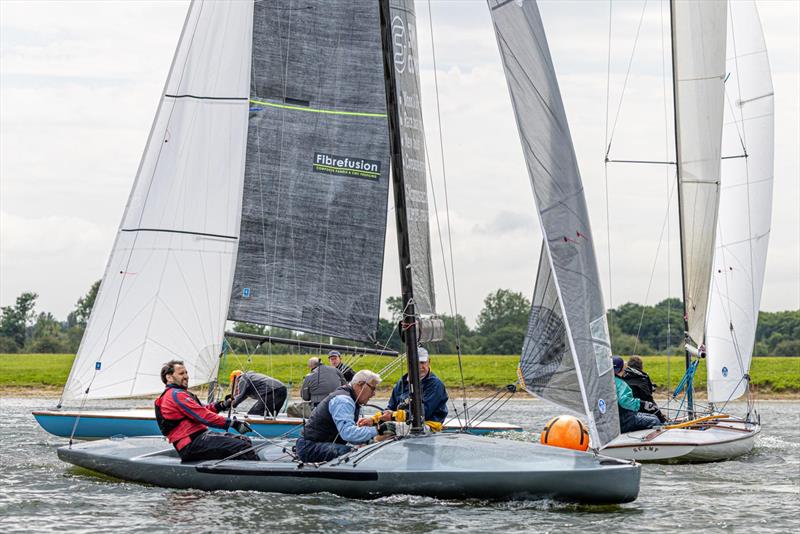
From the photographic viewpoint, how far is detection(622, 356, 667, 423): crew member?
66.6 ft

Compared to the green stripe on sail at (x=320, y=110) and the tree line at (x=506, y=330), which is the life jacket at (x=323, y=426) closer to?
the green stripe on sail at (x=320, y=110)

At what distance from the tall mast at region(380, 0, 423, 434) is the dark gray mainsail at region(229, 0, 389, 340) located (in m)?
4.51

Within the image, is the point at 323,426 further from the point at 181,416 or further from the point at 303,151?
the point at 303,151

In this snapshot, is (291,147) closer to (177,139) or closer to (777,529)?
(177,139)

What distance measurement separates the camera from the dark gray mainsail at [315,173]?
61.9ft

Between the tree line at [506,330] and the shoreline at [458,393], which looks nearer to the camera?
the shoreline at [458,393]

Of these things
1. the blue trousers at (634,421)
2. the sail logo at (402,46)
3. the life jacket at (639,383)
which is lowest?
the blue trousers at (634,421)

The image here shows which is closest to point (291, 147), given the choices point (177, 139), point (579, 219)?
point (177, 139)

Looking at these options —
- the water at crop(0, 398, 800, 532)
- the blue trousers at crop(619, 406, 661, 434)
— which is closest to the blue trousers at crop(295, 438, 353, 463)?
the water at crop(0, 398, 800, 532)

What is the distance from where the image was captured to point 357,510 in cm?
1298

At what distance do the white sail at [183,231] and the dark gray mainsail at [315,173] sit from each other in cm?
37

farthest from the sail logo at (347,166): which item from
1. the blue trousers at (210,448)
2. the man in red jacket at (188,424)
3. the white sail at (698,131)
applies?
the white sail at (698,131)

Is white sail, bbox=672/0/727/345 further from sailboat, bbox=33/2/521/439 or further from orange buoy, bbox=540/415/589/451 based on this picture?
orange buoy, bbox=540/415/589/451

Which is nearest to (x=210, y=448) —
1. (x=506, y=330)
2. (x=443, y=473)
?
(x=443, y=473)
